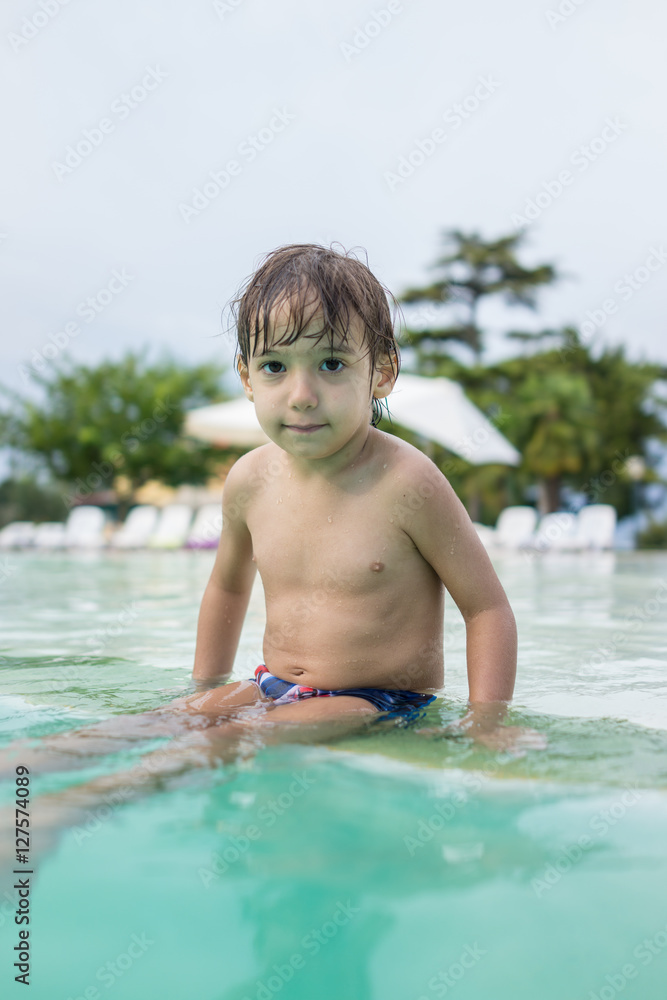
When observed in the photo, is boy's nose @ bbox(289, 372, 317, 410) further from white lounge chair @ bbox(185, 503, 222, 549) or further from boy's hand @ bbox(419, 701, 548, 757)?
white lounge chair @ bbox(185, 503, 222, 549)

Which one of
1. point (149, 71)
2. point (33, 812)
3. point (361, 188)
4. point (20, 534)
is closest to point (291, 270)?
point (33, 812)

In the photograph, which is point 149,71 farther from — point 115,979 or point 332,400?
point 115,979

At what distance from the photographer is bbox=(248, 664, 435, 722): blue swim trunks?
6.58ft

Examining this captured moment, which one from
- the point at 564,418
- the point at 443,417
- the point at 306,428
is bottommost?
the point at 306,428

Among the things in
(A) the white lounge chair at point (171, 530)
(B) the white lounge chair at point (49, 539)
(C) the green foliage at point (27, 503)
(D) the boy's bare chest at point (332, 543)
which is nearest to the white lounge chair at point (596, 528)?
(A) the white lounge chair at point (171, 530)

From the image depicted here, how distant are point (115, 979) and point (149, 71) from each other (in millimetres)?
7085

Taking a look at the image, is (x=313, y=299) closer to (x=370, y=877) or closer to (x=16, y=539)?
(x=370, y=877)

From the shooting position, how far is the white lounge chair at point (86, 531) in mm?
18359

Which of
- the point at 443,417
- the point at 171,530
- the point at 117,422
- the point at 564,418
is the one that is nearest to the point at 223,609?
the point at 443,417

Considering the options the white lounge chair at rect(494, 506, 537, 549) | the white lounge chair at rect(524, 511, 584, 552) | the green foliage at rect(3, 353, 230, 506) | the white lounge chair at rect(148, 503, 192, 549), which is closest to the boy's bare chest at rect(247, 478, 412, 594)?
the white lounge chair at rect(524, 511, 584, 552)

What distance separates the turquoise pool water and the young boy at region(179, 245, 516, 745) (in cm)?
18

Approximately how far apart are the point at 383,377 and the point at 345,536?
1.40 ft

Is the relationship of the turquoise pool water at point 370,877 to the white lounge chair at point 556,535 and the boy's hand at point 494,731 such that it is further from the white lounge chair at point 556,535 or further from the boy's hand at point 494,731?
the white lounge chair at point 556,535

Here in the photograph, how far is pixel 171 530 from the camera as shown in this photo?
18.5 meters
